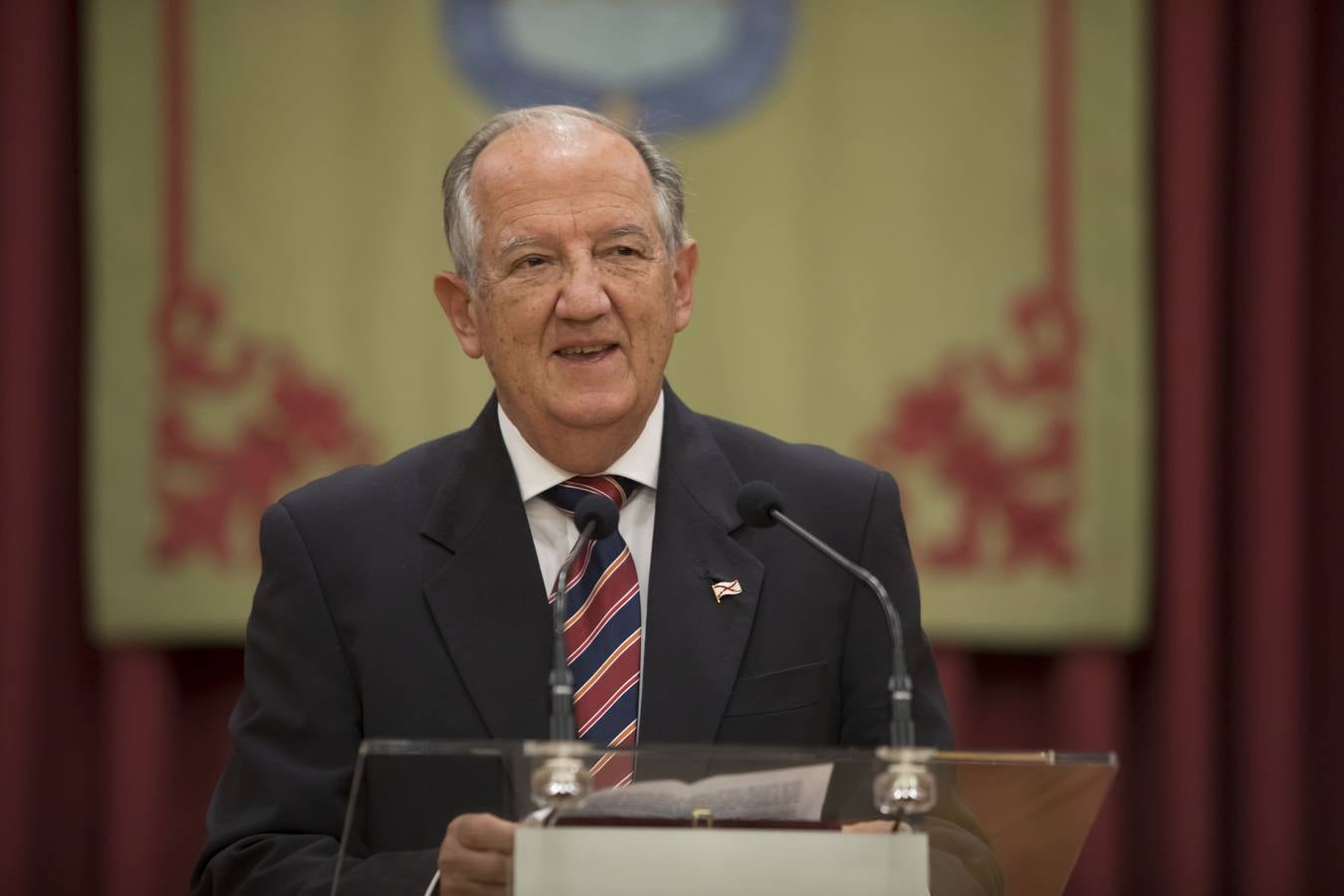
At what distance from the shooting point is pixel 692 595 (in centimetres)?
229

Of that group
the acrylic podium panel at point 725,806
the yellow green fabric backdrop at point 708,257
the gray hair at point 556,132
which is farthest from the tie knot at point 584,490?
the yellow green fabric backdrop at point 708,257

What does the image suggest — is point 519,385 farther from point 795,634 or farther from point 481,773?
point 481,773

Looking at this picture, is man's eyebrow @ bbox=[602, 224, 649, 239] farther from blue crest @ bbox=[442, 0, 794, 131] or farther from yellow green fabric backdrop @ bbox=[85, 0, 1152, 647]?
blue crest @ bbox=[442, 0, 794, 131]

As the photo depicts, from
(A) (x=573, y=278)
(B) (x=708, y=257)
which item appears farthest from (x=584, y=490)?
(B) (x=708, y=257)

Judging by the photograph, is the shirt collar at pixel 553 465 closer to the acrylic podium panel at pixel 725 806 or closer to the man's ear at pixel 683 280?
the man's ear at pixel 683 280

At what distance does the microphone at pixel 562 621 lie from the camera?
1.73 metres

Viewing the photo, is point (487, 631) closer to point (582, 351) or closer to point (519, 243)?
point (582, 351)

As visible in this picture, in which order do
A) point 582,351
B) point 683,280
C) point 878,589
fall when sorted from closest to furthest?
point 878,589, point 582,351, point 683,280

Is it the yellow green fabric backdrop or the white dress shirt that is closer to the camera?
the white dress shirt

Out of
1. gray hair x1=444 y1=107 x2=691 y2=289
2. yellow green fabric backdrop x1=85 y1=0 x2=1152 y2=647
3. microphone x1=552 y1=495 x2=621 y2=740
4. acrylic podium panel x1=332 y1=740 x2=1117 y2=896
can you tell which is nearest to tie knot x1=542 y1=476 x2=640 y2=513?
microphone x1=552 y1=495 x2=621 y2=740

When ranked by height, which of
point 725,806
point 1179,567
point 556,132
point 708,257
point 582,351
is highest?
point 708,257

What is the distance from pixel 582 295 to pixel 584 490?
28 cm

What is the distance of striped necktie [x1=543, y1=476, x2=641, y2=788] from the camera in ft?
7.17

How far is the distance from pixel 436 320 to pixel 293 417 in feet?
1.39
